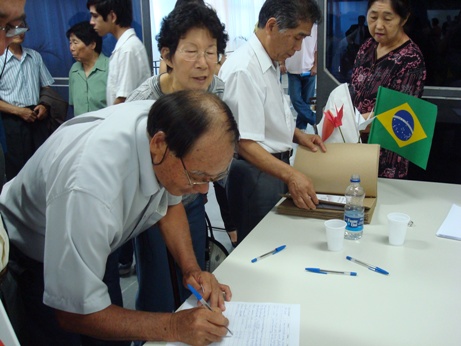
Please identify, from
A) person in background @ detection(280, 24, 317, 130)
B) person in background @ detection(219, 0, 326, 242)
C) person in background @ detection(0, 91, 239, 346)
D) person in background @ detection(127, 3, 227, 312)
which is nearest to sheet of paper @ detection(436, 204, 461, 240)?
person in background @ detection(219, 0, 326, 242)

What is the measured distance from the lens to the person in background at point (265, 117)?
5.80 ft

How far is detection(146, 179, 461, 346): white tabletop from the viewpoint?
1001 mm

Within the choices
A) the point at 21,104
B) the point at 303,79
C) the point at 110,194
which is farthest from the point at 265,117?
the point at 303,79

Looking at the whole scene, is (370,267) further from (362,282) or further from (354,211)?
(354,211)

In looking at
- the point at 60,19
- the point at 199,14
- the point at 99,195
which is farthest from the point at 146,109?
the point at 60,19

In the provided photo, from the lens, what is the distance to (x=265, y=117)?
1.90 meters

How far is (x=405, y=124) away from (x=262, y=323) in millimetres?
1169

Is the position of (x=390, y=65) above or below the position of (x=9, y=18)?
below

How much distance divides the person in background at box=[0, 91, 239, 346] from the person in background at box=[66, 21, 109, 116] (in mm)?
2087

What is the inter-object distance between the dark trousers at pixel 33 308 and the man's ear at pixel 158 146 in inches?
19.5

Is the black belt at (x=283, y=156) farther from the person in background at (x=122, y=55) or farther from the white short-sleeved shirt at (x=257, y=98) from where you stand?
the person in background at (x=122, y=55)

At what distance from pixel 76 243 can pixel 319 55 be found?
305 centimetres

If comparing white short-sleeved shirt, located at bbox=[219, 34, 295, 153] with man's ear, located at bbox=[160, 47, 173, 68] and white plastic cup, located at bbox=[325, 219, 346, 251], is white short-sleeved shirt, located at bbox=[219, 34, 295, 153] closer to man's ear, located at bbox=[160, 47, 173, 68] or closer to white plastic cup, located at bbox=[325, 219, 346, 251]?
man's ear, located at bbox=[160, 47, 173, 68]

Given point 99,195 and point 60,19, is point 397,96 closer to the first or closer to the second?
point 99,195
